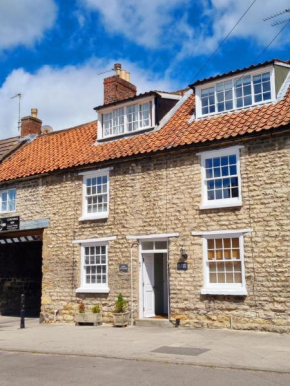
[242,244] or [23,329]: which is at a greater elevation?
[242,244]

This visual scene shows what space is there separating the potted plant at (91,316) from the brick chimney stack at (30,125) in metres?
12.0

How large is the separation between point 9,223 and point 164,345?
10668 mm

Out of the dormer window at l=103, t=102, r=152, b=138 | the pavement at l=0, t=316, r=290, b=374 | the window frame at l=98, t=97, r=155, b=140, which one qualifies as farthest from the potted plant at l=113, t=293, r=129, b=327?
the dormer window at l=103, t=102, r=152, b=138

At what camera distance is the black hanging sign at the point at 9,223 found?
1944 centimetres

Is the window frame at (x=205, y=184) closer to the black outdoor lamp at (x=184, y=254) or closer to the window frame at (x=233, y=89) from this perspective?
the black outdoor lamp at (x=184, y=254)

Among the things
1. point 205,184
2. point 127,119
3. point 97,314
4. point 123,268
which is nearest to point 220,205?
point 205,184

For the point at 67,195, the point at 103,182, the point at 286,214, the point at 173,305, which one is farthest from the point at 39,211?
the point at 286,214

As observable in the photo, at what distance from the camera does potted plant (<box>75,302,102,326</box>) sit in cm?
1611

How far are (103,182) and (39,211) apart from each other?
331 cm

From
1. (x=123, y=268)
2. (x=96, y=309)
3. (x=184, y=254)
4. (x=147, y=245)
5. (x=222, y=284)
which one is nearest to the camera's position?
(x=222, y=284)

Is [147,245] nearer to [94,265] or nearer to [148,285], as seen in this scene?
[148,285]

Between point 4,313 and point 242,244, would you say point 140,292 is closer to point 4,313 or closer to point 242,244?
point 242,244

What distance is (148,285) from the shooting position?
1622cm

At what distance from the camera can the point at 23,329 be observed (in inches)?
622
